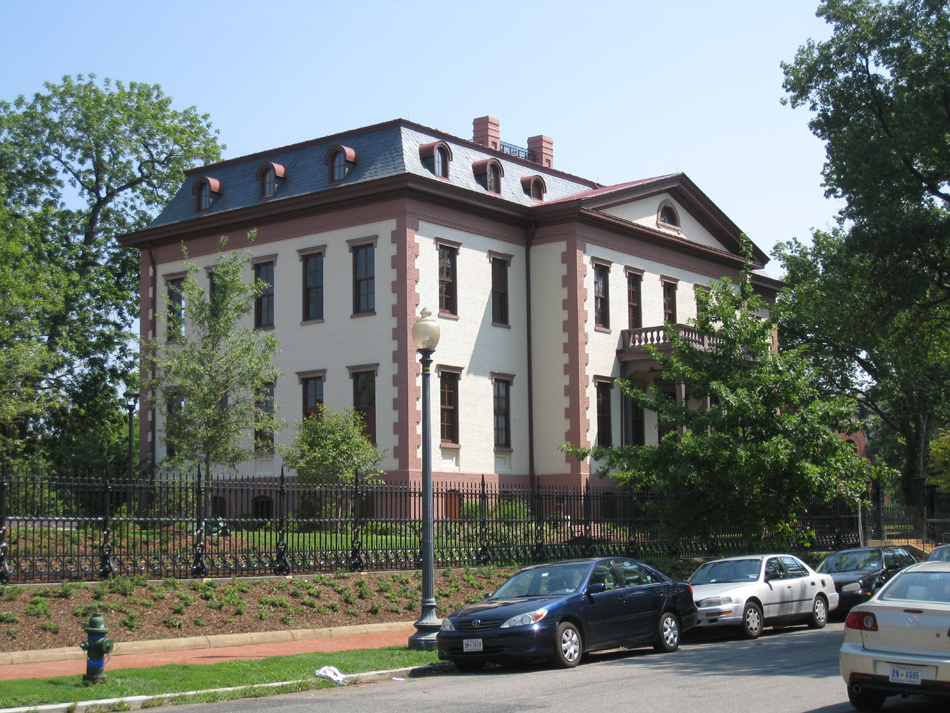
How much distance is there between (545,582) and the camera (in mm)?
15781

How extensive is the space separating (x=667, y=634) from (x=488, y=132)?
28722 mm

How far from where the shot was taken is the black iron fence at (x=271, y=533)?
17.9 m

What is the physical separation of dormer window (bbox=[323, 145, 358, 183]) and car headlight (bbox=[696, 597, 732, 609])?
2078 centimetres

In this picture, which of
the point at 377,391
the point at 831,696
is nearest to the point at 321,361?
the point at 377,391

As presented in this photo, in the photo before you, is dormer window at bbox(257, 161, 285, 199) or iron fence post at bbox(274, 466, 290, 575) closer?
iron fence post at bbox(274, 466, 290, 575)

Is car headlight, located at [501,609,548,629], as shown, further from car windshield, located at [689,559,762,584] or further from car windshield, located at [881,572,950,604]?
car windshield, located at [689,559,762,584]

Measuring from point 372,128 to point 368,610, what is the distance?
19.4 meters

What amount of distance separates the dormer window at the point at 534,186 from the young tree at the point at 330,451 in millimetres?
11582

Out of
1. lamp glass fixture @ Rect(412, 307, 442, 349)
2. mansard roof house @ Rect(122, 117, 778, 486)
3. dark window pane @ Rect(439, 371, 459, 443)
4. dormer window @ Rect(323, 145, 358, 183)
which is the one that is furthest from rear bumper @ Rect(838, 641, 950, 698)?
dormer window @ Rect(323, 145, 358, 183)

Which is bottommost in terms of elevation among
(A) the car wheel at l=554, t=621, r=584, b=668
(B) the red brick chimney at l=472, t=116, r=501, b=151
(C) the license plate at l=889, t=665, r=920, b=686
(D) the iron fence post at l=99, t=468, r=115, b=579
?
(A) the car wheel at l=554, t=621, r=584, b=668

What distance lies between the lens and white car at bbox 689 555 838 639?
18344 mm

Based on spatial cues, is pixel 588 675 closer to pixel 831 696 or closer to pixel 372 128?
pixel 831 696

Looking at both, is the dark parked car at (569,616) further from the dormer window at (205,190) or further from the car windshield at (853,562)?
the dormer window at (205,190)

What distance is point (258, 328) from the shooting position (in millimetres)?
36656
